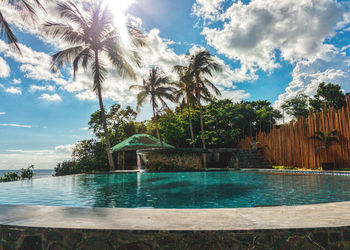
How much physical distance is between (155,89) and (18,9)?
12237 millimetres

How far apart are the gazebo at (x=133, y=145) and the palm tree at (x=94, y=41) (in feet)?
7.73

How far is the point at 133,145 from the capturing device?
16.6 m

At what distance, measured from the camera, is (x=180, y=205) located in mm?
4137

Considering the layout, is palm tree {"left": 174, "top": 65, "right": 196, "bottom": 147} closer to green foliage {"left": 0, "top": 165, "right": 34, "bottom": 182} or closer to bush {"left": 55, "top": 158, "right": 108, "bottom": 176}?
bush {"left": 55, "top": 158, "right": 108, "bottom": 176}

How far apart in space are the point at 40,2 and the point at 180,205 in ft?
35.6

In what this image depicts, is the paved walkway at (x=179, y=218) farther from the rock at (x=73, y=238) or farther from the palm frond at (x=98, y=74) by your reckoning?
the palm frond at (x=98, y=74)

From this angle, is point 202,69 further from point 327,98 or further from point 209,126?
point 327,98

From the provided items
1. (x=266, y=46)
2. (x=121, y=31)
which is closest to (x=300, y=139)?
(x=266, y=46)

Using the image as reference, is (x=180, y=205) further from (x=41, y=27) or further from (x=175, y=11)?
(x=41, y=27)

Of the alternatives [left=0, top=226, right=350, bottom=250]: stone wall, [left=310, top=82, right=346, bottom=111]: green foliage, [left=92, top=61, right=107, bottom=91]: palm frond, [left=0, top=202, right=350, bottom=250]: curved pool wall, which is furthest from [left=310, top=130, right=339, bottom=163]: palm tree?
[left=310, top=82, right=346, bottom=111]: green foliage

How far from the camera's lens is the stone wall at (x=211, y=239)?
1.67 meters

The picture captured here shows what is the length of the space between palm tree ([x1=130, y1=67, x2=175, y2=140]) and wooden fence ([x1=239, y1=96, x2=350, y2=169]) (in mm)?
9347

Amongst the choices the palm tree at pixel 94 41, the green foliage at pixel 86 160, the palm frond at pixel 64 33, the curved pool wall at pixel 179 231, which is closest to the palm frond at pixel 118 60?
the palm tree at pixel 94 41

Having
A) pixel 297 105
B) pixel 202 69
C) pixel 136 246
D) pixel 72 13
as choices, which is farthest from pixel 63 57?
pixel 297 105
